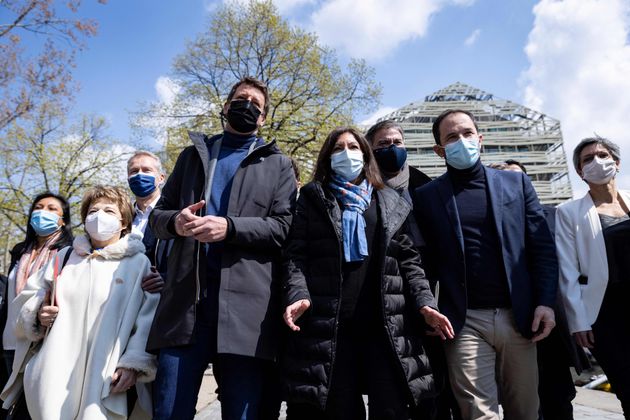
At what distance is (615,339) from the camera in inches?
117

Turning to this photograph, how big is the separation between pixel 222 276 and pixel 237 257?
0.42 ft

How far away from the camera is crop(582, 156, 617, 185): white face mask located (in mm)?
3293

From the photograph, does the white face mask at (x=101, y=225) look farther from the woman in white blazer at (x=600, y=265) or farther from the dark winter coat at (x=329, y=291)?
the woman in white blazer at (x=600, y=265)

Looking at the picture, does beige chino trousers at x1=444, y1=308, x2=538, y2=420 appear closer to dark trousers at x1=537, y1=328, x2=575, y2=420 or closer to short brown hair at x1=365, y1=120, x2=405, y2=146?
dark trousers at x1=537, y1=328, x2=575, y2=420

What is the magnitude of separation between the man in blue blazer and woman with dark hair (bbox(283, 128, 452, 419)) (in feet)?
0.77

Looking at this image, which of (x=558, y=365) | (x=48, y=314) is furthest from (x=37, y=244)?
(x=558, y=365)

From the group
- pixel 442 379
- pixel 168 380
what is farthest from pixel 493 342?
pixel 168 380

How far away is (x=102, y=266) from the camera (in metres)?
2.79

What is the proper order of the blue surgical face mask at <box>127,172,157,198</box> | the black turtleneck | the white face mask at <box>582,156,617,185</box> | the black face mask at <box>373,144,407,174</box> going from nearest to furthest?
the black turtleneck → the white face mask at <box>582,156,617,185</box> → the black face mask at <box>373,144,407,174</box> → the blue surgical face mask at <box>127,172,157,198</box>

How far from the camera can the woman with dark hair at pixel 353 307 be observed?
2.31m

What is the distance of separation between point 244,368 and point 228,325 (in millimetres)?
253

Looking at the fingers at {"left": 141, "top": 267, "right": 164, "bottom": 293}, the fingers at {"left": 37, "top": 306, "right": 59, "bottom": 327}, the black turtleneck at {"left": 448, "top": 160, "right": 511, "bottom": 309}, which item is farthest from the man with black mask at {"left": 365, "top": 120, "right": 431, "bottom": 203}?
the fingers at {"left": 37, "top": 306, "right": 59, "bottom": 327}

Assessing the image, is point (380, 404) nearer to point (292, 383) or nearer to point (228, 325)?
point (292, 383)

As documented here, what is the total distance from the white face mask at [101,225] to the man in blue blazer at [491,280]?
2.09 metres
